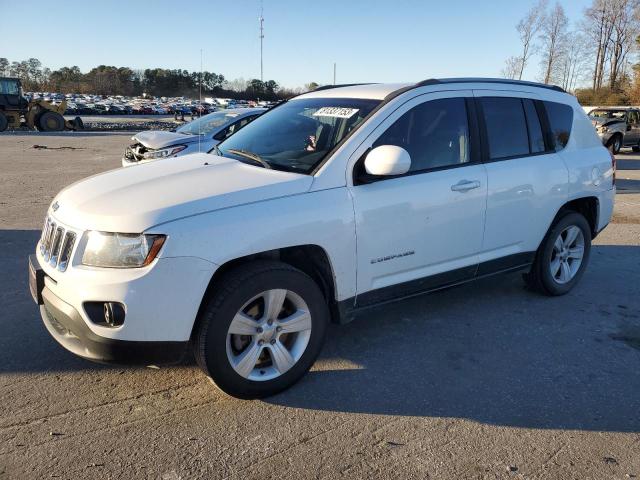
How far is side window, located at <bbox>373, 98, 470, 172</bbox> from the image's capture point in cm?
377

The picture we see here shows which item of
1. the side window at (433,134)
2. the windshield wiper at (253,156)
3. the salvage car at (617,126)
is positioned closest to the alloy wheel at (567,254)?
the side window at (433,134)

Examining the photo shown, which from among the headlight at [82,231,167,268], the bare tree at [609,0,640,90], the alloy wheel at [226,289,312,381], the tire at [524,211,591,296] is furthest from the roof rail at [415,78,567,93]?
the bare tree at [609,0,640,90]

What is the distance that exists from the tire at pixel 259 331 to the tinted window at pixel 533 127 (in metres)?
2.51

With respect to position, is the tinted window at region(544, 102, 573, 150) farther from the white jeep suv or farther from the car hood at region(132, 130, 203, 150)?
the car hood at region(132, 130, 203, 150)

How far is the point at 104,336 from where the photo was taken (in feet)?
9.16

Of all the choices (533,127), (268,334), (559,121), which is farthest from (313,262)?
(559,121)

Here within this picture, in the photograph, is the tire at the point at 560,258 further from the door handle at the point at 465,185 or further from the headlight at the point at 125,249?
the headlight at the point at 125,249

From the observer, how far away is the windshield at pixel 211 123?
9547 mm

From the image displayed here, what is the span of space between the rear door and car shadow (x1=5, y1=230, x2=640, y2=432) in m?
0.56

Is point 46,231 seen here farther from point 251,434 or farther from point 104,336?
point 251,434

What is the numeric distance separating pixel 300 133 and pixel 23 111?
32195mm

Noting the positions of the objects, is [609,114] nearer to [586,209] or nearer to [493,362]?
[586,209]

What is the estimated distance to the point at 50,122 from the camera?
31.1m

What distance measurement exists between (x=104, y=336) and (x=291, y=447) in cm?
113
